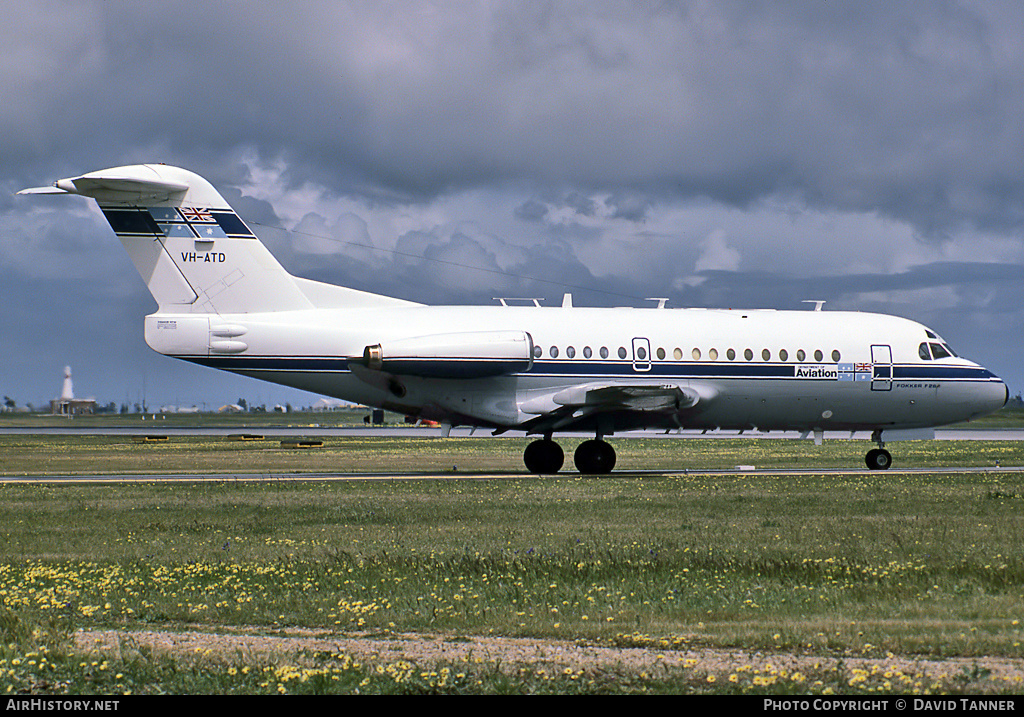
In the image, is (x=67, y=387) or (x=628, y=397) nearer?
(x=628, y=397)

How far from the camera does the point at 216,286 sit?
2719 centimetres

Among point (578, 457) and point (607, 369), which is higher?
point (607, 369)

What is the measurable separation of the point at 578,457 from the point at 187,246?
11978mm

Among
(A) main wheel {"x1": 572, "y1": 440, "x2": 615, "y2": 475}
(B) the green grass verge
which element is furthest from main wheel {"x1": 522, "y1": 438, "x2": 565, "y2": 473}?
(B) the green grass verge

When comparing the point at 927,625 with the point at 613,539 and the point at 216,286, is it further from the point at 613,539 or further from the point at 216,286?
the point at 216,286

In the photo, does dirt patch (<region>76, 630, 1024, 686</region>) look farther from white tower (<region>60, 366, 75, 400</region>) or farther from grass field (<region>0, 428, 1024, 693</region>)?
white tower (<region>60, 366, 75, 400</region>)

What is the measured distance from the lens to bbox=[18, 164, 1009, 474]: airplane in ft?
88.5

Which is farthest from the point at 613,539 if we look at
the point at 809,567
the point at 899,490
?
the point at 899,490

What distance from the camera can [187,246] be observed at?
89.2 feet

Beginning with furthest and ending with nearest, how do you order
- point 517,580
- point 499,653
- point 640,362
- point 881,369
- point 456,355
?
point 881,369 < point 640,362 < point 456,355 < point 517,580 < point 499,653

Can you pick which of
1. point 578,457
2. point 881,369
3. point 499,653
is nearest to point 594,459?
point 578,457

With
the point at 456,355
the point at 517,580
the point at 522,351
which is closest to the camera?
the point at 517,580

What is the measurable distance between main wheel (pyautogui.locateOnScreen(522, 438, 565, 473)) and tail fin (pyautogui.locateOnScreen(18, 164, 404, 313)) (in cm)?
786

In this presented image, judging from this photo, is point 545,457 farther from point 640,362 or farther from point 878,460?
point 878,460
